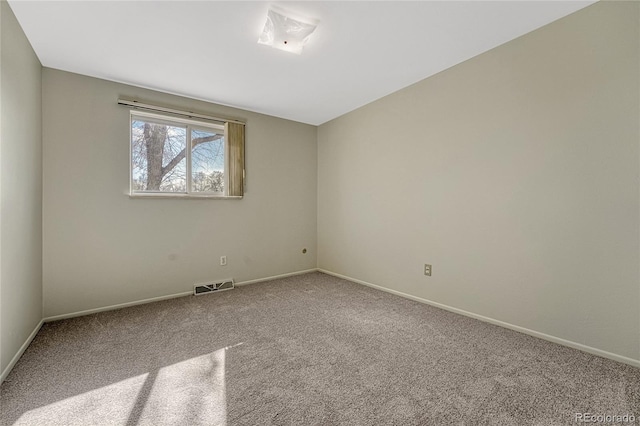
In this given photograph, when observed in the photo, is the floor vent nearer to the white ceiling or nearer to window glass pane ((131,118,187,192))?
window glass pane ((131,118,187,192))

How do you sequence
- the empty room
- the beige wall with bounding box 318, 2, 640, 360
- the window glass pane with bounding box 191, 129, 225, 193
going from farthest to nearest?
the window glass pane with bounding box 191, 129, 225, 193, the beige wall with bounding box 318, 2, 640, 360, the empty room

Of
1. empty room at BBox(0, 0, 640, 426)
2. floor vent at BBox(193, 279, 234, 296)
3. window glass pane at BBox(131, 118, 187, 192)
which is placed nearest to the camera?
empty room at BBox(0, 0, 640, 426)

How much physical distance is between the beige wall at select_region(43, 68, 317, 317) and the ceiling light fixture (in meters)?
1.70

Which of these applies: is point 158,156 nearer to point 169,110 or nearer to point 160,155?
point 160,155

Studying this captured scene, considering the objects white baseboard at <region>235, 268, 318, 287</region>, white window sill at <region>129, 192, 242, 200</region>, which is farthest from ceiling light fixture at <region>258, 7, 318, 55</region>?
white baseboard at <region>235, 268, 318, 287</region>

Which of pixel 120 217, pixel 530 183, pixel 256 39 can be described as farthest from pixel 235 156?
pixel 530 183

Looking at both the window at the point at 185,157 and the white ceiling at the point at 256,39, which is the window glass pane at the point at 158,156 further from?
the white ceiling at the point at 256,39

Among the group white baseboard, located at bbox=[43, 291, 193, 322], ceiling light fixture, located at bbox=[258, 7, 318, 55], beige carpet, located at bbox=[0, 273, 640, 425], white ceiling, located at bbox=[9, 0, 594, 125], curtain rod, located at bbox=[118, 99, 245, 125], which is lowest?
beige carpet, located at bbox=[0, 273, 640, 425]

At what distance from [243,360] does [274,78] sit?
8.65 ft

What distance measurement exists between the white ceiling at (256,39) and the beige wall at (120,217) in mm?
405

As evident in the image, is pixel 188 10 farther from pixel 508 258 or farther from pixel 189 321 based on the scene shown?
pixel 508 258

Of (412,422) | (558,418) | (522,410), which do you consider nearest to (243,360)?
(412,422)

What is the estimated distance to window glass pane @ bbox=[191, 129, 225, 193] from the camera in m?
3.48

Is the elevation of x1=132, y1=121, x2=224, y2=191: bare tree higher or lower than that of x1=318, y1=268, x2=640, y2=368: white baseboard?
higher
